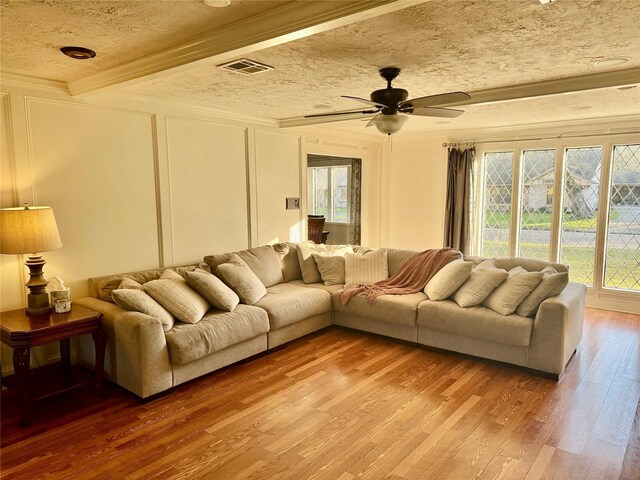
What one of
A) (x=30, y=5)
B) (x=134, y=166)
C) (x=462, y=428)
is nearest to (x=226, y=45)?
(x=30, y=5)

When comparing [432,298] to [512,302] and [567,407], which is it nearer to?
[512,302]

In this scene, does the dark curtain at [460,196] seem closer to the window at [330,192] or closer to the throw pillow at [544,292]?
the window at [330,192]

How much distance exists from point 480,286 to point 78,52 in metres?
3.61

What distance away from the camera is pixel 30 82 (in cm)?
331

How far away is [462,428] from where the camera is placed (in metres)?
2.77

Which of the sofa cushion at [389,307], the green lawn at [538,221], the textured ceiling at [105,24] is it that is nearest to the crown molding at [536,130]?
the green lawn at [538,221]

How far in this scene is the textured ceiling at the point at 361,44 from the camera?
212 centimetres

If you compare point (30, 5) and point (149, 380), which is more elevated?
point (30, 5)

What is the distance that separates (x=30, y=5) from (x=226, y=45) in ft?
3.03

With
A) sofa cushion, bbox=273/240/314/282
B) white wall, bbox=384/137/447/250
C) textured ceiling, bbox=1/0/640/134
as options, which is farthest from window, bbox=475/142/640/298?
sofa cushion, bbox=273/240/314/282

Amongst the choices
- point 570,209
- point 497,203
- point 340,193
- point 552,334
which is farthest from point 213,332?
point 340,193

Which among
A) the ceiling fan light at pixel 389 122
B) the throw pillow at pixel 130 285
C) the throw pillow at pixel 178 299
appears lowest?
the throw pillow at pixel 178 299

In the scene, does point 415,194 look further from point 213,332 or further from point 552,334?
point 213,332

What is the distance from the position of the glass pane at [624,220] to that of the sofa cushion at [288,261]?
4.01 meters
